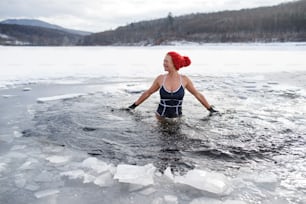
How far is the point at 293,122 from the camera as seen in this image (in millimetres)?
4281

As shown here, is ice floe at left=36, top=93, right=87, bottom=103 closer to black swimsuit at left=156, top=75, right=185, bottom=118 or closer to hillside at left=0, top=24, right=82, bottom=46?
black swimsuit at left=156, top=75, right=185, bottom=118

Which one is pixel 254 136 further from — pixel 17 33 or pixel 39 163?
pixel 17 33

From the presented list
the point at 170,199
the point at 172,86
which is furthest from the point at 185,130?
the point at 170,199

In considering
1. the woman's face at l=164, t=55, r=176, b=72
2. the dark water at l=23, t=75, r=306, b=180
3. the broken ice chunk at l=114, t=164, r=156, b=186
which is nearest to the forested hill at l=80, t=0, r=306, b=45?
the dark water at l=23, t=75, r=306, b=180

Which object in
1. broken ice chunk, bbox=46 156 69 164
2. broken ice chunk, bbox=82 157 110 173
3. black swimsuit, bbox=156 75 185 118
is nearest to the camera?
broken ice chunk, bbox=82 157 110 173

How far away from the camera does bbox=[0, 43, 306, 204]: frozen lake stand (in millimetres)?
2320

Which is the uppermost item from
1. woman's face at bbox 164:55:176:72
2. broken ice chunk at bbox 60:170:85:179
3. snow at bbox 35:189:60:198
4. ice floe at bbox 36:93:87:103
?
woman's face at bbox 164:55:176:72

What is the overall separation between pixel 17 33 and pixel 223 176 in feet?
390

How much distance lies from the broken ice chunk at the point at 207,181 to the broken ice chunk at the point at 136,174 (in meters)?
0.22

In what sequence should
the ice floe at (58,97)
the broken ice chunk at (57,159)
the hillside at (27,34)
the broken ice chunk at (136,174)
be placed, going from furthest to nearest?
1. the hillside at (27,34)
2. the ice floe at (58,97)
3. the broken ice chunk at (57,159)
4. the broken ice chunk at (136,174)

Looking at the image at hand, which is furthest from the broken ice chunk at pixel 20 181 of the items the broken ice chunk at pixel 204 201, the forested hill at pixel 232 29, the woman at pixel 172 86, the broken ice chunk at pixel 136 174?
the forested hill at pixel 232 29

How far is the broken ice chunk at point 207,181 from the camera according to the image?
2316 mm

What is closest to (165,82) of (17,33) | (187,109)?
(187,109)

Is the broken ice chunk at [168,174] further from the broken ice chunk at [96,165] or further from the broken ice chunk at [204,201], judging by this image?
the broken ice chunk at [96,165]
